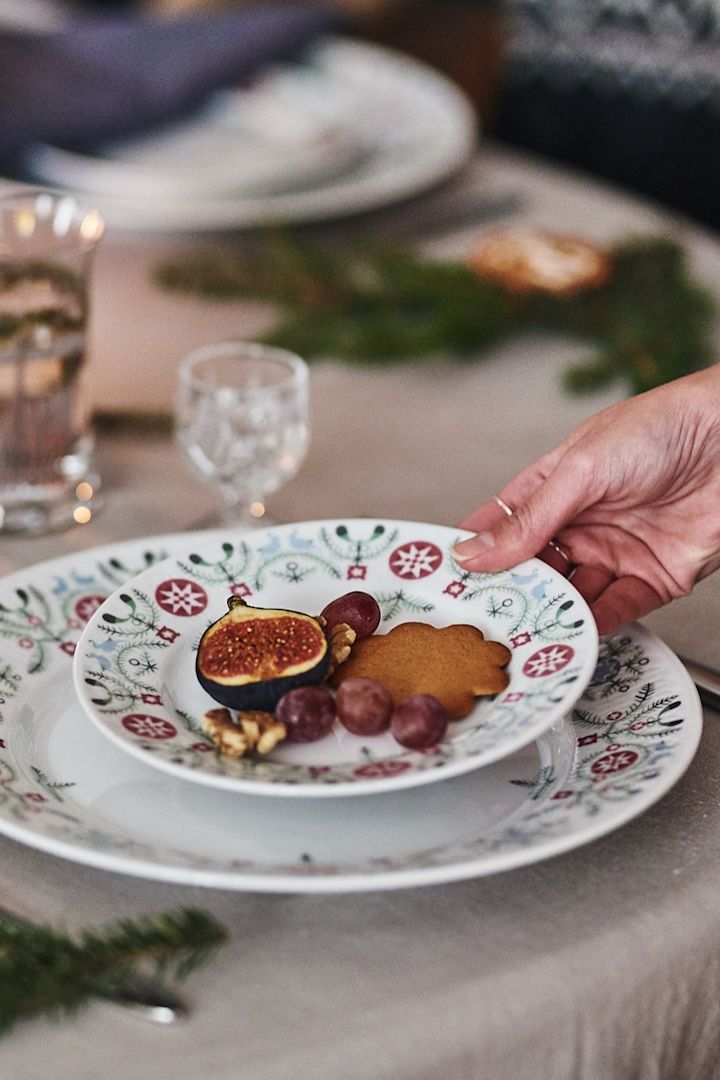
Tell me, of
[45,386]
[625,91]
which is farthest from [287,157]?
[625,91]

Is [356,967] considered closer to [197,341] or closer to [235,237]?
[197,341]

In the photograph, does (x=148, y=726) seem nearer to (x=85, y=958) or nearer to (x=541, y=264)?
(x=85, y=958)

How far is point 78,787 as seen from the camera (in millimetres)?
670

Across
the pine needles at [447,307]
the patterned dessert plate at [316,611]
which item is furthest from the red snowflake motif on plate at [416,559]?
the pine needles at [447,307]

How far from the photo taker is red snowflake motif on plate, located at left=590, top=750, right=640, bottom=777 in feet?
2.17

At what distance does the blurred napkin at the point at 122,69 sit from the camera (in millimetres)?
1671

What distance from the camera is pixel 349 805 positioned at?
653 millimetres

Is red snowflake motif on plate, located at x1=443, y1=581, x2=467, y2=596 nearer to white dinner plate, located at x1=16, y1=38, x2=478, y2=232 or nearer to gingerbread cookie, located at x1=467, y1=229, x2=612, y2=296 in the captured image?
gingerbread cookie, located at x1=467, y1=229, x2=612, y2=296

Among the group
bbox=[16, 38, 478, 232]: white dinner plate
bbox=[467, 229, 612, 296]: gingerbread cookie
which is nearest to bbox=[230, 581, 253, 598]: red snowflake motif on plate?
bbox=[467, 229, 612, 296]: gingerbread cookie

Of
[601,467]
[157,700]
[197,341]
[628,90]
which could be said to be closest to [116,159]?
[197,341]

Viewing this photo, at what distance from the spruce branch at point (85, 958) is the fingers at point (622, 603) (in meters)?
0.34

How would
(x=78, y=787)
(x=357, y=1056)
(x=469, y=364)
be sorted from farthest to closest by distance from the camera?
(x=469, y=364) → (x=78, y=787) → (x=357, y=1056)

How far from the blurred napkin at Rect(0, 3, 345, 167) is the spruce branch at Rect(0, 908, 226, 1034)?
1310mm

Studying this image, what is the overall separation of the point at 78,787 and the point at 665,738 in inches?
12.3
